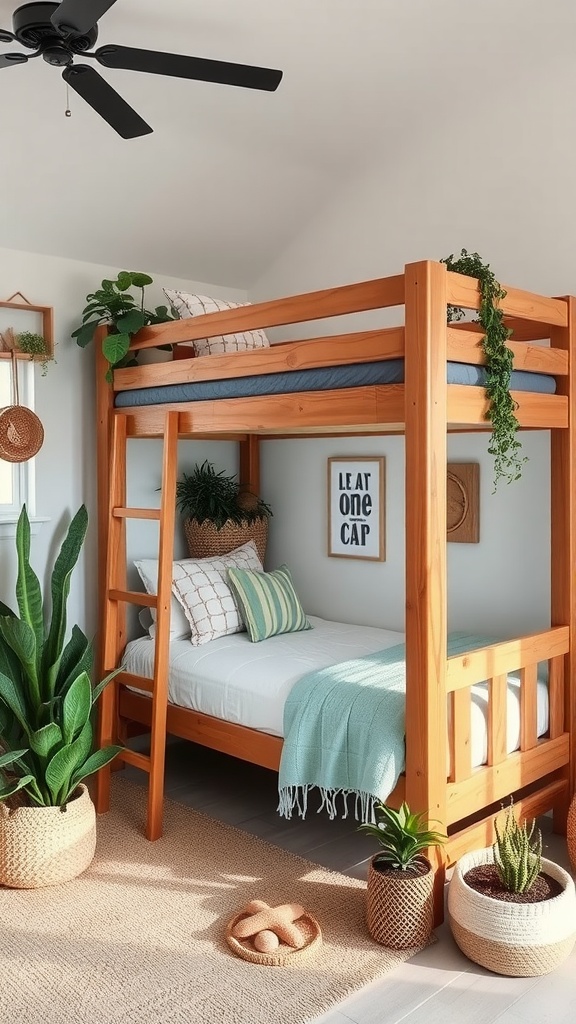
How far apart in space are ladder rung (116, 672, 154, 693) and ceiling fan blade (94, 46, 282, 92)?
2.13 m

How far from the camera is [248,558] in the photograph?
443 cm

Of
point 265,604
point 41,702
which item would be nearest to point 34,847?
point 41,702

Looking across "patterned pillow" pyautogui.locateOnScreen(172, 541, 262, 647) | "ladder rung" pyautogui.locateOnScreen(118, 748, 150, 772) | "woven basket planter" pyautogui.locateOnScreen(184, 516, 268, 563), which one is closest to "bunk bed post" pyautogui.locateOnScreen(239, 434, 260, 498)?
"woven basket planter" pyautogui.locateOnScreen(184, 516, 268, 563)

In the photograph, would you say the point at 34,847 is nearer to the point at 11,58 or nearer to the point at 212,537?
the point at 212,537

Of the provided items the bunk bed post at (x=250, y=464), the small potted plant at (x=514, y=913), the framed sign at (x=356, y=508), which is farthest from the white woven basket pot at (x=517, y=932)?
the bunk bed post at (x=250, y=464)

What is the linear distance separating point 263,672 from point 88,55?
2149mm

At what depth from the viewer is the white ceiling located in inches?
120

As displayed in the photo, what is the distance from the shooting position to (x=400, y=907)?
254cm

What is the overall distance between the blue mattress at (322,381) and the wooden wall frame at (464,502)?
70 cm

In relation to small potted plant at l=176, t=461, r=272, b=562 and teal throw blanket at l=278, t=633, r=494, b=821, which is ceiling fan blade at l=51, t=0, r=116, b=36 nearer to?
teal throw blanket at l=278, t=633, r=494, b=821

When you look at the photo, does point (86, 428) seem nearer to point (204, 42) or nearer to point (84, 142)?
point (84, 142)

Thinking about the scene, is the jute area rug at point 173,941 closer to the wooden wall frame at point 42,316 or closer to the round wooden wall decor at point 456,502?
the round wooden wall decor at point 456,502

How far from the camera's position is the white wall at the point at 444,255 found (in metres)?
3.53

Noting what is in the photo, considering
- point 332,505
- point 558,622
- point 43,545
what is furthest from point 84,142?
point 558,622
